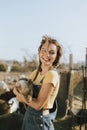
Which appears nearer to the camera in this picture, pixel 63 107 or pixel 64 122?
pixel 64 122

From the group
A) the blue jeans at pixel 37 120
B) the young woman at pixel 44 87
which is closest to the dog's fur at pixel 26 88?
the young woman at pixel 44 87

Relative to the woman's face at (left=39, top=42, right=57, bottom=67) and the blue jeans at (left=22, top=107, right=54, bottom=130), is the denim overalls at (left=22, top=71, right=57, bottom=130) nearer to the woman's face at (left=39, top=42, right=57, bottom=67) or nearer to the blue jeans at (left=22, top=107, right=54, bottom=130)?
the blue jeans at (left=22, top=107, right=54, bottom=130)

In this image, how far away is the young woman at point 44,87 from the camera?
A: 2.25m

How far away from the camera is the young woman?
7.38ft

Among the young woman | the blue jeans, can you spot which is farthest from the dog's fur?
the blue jeans

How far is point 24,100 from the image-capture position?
2.26 meters

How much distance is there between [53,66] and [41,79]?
152mm

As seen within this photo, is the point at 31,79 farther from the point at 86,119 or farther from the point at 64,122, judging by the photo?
the point at 64,122

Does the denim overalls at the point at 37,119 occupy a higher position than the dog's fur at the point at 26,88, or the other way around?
the dog's fur at the point at 26,88

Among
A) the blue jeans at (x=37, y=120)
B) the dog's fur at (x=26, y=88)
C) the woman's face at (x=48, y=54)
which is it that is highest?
the woman's face at (x=48, y=54)

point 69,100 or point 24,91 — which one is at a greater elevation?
point 24,91

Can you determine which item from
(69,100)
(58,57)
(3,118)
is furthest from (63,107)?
(58,57)

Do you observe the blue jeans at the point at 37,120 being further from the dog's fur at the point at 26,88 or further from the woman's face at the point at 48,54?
the woman's face at the point at 48,54

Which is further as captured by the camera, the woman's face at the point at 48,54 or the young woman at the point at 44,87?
the woman's face at the point at 48,54
